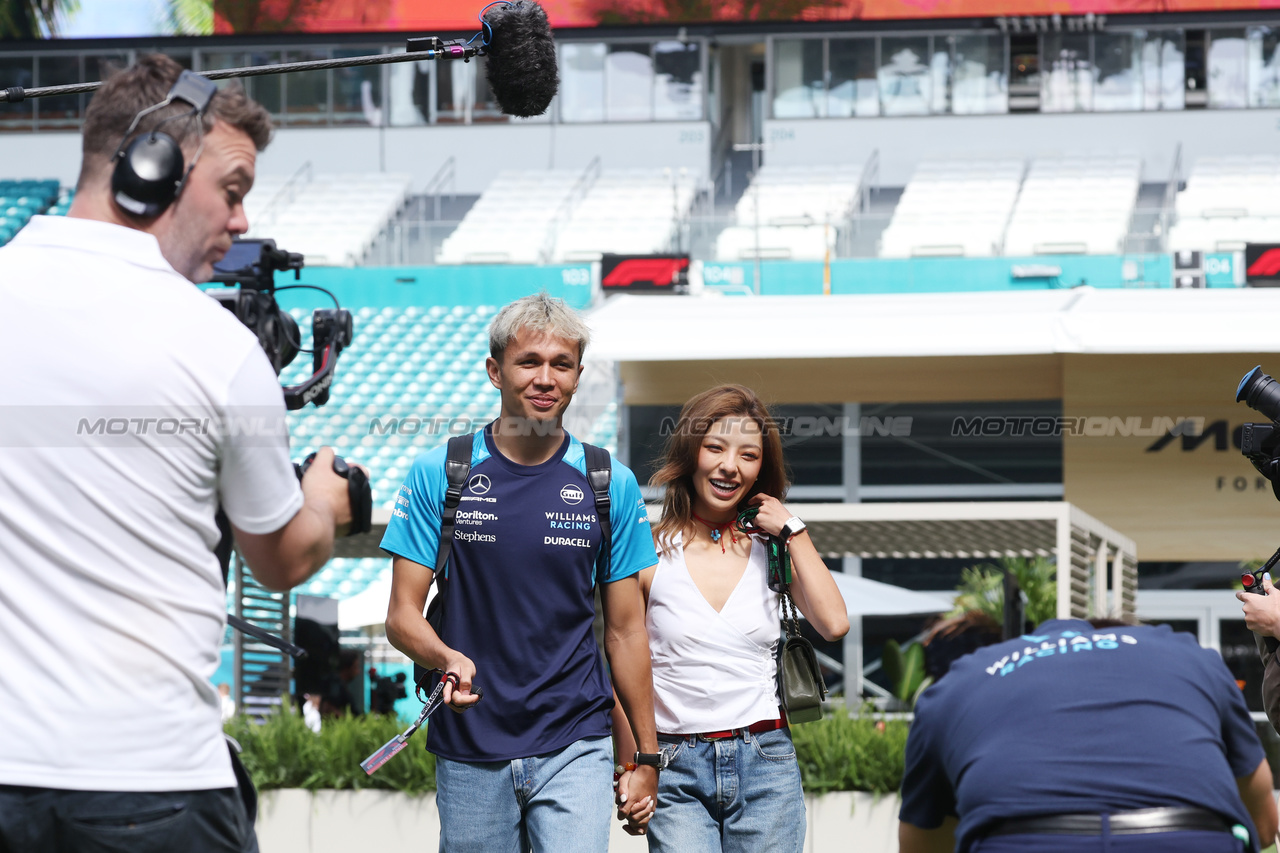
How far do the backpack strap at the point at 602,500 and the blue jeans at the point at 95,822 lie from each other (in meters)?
1.63

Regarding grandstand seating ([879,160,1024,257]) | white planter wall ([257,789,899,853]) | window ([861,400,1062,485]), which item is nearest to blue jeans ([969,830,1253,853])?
white planter wall ([257,789,899,853])

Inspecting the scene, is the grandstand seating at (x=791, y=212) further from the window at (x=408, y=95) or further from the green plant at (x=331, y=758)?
the green plant at (x=331, y=758)

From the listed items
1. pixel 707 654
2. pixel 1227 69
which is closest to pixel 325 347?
pixel 707 654

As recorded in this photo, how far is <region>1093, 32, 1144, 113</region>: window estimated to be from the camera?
2741cm

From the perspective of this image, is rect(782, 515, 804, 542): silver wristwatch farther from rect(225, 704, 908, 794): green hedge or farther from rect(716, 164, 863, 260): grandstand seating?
rect(716, 164, 863, 260): grandstand seating

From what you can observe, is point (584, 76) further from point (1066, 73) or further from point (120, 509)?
point (120, 509)

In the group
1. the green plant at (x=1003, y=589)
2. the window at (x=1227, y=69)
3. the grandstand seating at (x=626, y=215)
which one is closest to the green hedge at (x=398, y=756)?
the green plant at (x=1003, y=589)

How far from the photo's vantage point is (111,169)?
192cm

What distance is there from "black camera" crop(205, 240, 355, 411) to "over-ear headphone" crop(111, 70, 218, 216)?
32.0 inches

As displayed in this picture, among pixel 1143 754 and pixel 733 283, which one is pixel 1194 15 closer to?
pixel 733 283

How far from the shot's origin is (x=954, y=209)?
2453 cm

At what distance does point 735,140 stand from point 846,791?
1069 inches

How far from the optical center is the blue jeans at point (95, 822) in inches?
69.9

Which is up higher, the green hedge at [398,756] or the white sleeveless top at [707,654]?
the white sleeveless top at [707,654]
